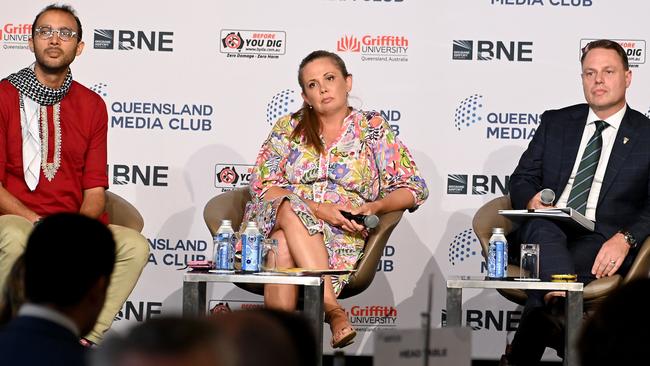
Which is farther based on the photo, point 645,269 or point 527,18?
point 527,18

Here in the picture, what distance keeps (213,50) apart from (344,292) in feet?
7.44

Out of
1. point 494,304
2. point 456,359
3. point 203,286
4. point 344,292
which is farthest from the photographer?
point 494,304

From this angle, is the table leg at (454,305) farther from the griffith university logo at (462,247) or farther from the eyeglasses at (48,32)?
the eyeglasses at (48,32)

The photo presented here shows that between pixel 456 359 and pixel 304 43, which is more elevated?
pixel 304 43

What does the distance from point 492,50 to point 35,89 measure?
297cm

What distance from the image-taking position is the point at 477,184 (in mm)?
6980

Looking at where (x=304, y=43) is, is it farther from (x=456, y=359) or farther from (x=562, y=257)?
(x=456, y=359)

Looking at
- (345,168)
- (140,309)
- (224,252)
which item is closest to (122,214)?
(224,252)

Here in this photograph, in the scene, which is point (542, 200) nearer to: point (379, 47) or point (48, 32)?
point (379, 47)

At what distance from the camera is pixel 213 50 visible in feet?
23.2

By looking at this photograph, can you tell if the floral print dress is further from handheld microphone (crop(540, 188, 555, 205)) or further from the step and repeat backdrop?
the step and repeat backdrop

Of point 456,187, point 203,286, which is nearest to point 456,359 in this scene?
point 203,286

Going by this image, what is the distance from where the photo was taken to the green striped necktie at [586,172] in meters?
5.53

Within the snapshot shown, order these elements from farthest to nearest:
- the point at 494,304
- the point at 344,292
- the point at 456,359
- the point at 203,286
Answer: the point at 494,304
the point at 344,292
the point at 203,286
the point at 456,359
